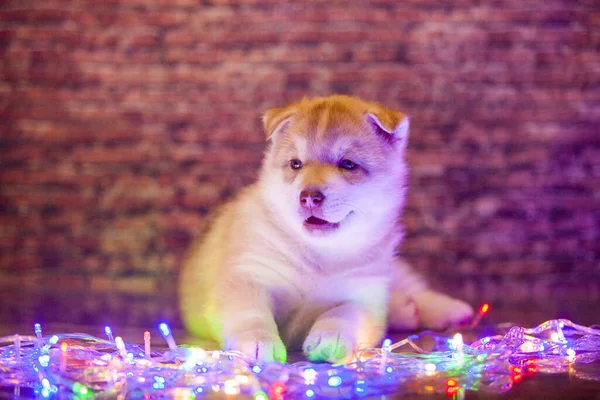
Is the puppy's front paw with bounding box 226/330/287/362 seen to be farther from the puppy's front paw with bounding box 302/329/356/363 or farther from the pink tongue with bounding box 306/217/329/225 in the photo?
the pink tongue with bounding box 306/217/329/225

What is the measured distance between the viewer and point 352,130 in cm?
187

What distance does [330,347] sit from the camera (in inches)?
62.9

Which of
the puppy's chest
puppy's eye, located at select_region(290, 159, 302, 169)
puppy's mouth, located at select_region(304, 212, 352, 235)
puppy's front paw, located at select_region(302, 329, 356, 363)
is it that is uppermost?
puppy's eye, located at select_region(290, 159, 302, 169)

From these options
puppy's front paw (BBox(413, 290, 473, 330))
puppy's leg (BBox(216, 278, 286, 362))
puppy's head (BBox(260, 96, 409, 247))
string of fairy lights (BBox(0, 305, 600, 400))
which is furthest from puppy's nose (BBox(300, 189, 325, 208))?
puppy's front paw (BBox(413, 290, 473, 330))

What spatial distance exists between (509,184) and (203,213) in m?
1.77

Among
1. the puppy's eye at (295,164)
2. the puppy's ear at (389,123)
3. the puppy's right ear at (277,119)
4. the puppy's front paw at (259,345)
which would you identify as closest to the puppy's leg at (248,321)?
the puppy's front paw at (259,345)

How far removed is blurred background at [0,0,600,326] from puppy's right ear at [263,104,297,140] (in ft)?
5.10

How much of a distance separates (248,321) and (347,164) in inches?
21.9

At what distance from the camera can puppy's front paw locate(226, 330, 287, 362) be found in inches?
58.8

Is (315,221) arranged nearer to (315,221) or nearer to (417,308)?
(315,221)

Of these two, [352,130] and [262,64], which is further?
[262,64]

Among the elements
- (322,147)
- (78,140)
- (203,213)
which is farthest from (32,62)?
(322,147)

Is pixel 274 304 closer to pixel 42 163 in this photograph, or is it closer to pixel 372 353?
pixel 372 353

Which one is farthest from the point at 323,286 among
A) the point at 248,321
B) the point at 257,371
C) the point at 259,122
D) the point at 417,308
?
the point at 259,122
